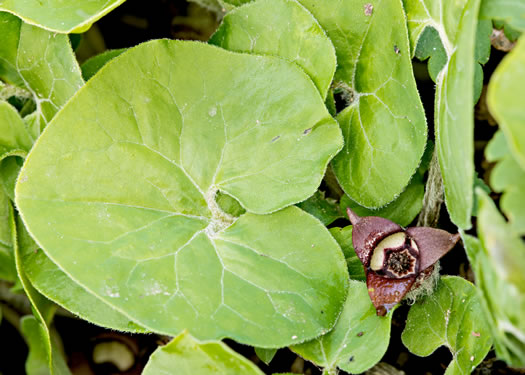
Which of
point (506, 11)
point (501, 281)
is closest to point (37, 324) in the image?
point (501, 281)

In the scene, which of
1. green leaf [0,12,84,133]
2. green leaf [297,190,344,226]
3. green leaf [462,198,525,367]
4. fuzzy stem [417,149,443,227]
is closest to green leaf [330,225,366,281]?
green leaf [297,190,344,226]

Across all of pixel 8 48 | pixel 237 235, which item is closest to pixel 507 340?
pixel 237 235

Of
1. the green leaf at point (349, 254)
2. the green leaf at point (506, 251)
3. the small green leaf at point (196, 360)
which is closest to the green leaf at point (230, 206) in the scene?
the green leaf at point (349, 254)

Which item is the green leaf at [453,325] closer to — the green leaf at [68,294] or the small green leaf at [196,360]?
the small green leaf at [196,360]

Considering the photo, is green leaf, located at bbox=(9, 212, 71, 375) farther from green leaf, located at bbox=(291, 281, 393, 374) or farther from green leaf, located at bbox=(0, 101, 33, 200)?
green leaf, located at bbox=(291, 281, 393, 374)

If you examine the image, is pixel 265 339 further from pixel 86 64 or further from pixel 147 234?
pixel 86 64

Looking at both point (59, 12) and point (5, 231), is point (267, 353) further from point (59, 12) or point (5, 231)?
point (59, 12)
